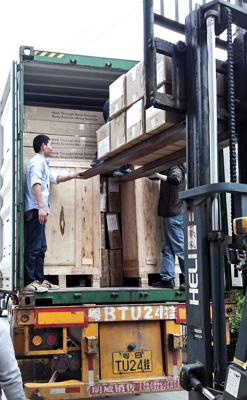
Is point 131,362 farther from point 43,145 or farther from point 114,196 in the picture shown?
point 43,145

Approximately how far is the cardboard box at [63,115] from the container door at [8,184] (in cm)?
29

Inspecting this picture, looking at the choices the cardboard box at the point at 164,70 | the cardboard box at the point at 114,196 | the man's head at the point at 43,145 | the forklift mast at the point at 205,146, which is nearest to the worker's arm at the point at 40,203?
the man's head at the point at 43,145

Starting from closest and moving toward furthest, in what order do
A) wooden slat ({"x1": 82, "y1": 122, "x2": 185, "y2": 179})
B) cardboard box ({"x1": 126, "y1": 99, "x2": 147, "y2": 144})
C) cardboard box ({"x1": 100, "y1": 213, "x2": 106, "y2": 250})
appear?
wooden slat ({"x1": 82, "y1": 122, "x2": 185, "y2": 179}), cardboard box ({"x1": 126, "y1": 99, "x2": 147, "y2": 144}), cardboard box ({"x1": 100, "y1": 213, "x2": 106, "y2": 250})

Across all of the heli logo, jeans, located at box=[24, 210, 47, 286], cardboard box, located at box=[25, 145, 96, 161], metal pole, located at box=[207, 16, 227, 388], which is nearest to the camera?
metal pole, located at box=[207, 16, 227, 388]

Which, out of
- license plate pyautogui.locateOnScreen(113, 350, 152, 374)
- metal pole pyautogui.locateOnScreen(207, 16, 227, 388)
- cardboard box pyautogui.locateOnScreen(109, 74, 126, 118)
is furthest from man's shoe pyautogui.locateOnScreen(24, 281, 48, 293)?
metal pole pyautogui.locateOnScreen(207, 16, 227, 388)

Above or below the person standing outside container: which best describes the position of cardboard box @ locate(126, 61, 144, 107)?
above

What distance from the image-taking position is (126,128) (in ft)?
15.5

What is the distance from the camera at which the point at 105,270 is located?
21.7 feet

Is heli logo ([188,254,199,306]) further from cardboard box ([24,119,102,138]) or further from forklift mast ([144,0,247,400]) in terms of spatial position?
cardboard box ([24,119,102,138])

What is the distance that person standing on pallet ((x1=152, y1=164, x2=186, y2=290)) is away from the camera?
5914 mm

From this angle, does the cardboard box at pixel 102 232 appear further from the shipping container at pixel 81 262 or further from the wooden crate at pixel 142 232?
the wooden crate at pixel 142 232

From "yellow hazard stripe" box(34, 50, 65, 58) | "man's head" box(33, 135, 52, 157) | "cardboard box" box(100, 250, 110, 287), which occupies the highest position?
"yellow hazard stripe" box(34, 50, 65, 58)

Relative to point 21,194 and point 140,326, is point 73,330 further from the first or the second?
point 21,194

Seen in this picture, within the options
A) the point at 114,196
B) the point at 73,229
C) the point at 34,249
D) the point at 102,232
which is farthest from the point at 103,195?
the point at 34,249
